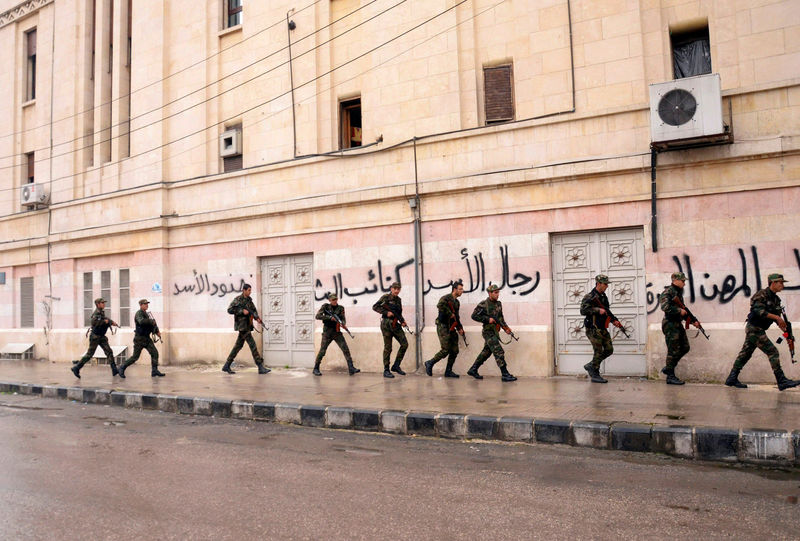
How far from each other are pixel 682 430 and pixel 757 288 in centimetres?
422

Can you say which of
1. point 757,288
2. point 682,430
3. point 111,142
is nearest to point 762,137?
point 757,288

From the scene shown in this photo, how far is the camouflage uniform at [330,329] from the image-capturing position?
→ 1173cm

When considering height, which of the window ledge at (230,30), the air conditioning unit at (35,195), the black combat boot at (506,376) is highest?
the window ledge at (230,30)

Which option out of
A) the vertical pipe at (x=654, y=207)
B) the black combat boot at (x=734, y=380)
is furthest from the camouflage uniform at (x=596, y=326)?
the black combat boot at (x=734, y=380)

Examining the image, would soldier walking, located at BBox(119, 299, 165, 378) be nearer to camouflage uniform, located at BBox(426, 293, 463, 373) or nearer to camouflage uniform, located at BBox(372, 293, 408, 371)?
camouflage uniform, located at BBox(372, 293, 408, 371)

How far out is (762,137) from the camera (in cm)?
936

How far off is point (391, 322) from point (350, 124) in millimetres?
4889

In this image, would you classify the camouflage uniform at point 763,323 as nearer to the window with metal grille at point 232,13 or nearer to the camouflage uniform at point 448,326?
the camouflage uniform at point 448,326

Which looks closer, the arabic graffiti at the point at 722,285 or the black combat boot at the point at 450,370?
the arabic graffiti at the point at 722,285

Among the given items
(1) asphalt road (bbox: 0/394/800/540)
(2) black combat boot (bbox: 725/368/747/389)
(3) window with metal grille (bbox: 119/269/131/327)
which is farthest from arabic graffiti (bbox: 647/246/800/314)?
(3) window with metal grille (bbox: 119/269/131/327)

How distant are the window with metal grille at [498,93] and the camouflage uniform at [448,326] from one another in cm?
353

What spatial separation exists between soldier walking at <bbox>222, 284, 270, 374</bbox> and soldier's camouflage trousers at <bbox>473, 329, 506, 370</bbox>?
4.64 metres

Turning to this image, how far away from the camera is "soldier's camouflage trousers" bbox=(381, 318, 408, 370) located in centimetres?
1138

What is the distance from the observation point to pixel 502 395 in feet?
29.0
